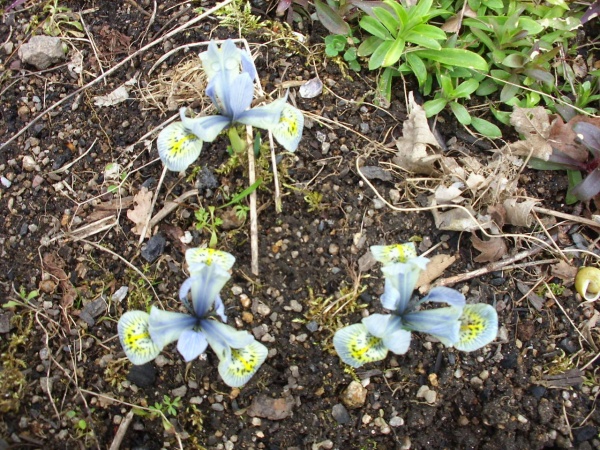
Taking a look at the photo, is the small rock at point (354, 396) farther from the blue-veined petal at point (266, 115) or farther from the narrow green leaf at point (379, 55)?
the narrow green leaf at point (379, 55)

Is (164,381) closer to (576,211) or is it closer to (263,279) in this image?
(263,279)

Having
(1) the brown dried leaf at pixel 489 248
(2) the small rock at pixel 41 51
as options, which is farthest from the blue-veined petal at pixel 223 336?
(2) the small rock at pixel 41 51

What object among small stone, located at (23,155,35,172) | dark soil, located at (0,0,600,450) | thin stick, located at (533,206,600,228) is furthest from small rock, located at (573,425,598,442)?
small stone, located at (23,155,35,172)

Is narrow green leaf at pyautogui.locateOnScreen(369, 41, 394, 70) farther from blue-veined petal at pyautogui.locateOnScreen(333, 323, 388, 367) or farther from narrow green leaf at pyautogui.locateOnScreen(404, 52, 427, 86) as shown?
blue-veined petal at pyautogui.locateOnScreen(333, 323, 388, 367)

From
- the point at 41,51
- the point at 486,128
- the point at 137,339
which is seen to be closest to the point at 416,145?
the point at 486,128

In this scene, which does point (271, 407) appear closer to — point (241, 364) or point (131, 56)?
point (241, 364)

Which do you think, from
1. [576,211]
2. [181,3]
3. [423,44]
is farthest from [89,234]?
[576,211]
